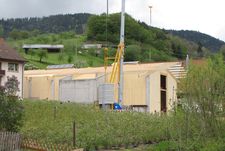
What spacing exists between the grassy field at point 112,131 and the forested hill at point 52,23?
136985 millimetres

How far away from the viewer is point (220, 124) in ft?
75.7

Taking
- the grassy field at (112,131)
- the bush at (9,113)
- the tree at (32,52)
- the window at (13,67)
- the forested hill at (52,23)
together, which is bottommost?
the grassy field at (112,131)

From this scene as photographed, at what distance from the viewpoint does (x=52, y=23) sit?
177250 mm

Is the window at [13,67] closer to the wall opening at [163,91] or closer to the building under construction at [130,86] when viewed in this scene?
the building under construction at [130,86]

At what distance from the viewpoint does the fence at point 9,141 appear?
73.3 ft

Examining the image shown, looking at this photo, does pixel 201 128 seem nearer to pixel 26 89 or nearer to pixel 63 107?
pixel 63 107

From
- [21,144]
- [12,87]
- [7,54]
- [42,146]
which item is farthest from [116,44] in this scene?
[42,146]

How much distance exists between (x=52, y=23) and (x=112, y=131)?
153 metres

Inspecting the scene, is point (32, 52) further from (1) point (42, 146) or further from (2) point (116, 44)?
(1) point (42, 146)

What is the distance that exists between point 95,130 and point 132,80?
2598 cm

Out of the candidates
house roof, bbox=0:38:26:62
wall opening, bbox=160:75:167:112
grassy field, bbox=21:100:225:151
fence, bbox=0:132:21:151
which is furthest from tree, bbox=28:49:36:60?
fence, bbox=0:132:21:151

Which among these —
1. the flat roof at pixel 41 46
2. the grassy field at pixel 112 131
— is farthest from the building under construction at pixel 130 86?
the flat roof at pixel 41 46

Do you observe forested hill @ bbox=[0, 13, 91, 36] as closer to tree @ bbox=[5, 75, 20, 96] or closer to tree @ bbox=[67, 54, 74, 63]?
tree @ bbox=[67, 54, 74, 63]

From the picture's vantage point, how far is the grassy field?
22578 mm
